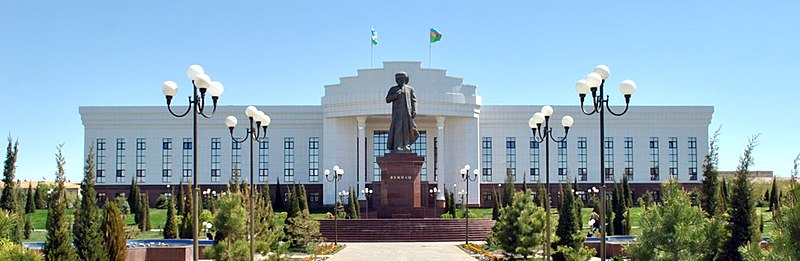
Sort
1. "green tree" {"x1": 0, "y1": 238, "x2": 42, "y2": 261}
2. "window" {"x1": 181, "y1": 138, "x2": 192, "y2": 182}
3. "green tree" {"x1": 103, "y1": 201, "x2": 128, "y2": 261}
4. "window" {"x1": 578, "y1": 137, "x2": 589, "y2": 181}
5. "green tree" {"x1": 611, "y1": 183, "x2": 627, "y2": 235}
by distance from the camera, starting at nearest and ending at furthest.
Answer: "green tree" {"x1": 0, "y1": 238, "x2": 42, "y2": 261}, "green tree" {"x1": 103, "y1": 201, "x2": 128, "y2": 261}, "green tree" {"x1": 611, "y1": 183, "x2": 627, "y2": 235}, "window" {"x1": 181, "y1": 138, "x2": 192, "y2": 182}, "window" {"x1": 578, "y1": 137, "x2": 589, "y2": 181}

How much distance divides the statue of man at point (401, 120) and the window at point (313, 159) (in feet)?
69.1

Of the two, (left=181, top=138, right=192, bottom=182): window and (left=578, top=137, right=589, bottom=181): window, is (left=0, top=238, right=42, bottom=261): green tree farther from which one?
(left=578, top=137, right=589, bottom=181): window

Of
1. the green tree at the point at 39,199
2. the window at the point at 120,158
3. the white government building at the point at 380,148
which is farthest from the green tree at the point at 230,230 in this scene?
the window at the point at 120,158

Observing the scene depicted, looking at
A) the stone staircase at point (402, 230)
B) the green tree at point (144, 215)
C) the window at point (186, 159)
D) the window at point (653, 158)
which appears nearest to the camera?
the stone staircase at point (402, 230)

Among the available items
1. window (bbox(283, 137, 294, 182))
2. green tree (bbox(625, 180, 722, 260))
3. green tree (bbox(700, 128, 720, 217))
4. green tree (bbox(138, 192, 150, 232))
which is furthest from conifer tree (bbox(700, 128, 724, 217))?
window (bbox(283, 137, 294, 182))

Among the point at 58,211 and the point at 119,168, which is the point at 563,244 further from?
the point at 119,168

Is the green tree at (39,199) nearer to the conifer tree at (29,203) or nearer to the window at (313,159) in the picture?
the conifer tree at (29,203)

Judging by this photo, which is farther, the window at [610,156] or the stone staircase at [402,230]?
the window at [610,156]

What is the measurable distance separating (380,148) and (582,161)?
13.7 m

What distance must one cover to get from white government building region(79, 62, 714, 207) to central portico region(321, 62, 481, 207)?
16 centimetres

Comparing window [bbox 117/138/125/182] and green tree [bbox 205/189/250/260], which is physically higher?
window [bbox 117/138/125/182]

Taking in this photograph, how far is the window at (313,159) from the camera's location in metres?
60.9

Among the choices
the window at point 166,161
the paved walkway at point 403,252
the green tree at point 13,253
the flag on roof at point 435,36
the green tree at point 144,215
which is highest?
the flag on roof at point 435,36

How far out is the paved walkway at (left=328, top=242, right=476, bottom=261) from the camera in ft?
92.2
